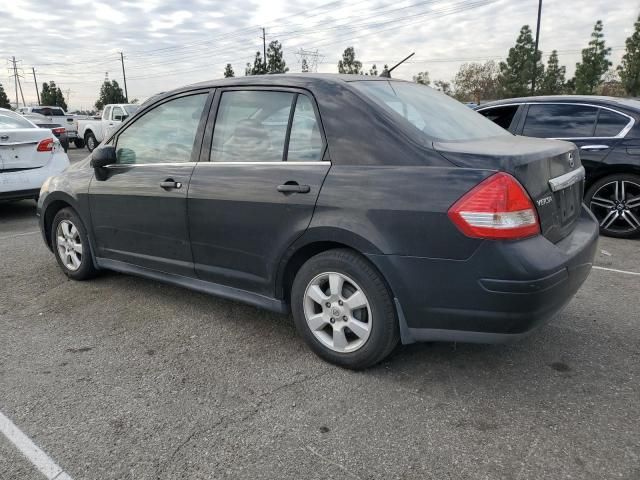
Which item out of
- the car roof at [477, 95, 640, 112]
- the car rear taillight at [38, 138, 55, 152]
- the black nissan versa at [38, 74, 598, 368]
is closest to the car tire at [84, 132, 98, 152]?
the car rear taillight at [38, 138, 55, 152]

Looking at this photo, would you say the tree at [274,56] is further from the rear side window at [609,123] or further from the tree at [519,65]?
the rear side window at [609,123]

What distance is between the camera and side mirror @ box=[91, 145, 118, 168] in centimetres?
402

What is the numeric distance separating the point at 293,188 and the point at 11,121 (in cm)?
646

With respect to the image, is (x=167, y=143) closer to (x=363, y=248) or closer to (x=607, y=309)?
(x=363, y=248)

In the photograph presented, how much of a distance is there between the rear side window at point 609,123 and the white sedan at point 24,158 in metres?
7.16

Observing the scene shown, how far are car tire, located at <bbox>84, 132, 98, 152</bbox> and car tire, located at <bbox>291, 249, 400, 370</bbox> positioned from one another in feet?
68.3

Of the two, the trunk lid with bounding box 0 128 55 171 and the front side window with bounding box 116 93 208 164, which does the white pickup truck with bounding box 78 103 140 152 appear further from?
the front side window with bounding box 116 93 208 164

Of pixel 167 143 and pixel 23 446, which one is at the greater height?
pixel 167 143

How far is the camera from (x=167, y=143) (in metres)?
3.78

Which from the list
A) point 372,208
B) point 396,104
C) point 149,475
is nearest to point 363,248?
point 372,208

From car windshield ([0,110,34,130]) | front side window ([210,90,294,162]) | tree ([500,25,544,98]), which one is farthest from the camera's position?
tree ([500,25,544,98])

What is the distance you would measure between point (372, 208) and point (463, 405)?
42.6 inches

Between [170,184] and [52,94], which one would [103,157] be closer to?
[170,184]

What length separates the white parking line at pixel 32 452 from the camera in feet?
7.28
